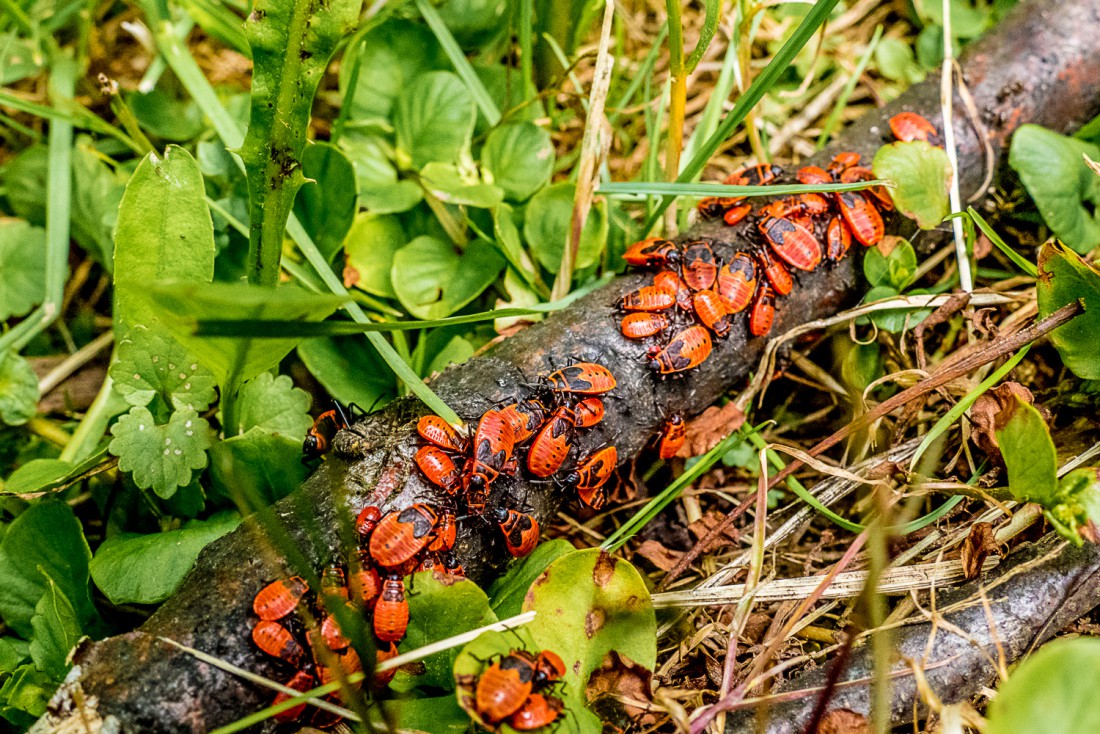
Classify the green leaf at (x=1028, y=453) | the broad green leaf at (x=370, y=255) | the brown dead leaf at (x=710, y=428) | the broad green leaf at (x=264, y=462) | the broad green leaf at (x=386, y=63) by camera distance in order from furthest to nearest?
1. the broad green leaf at (x=386, y=63)
2. the broad green leaf at (x=370, y=255)
3. the brown dead leaf at (x=710, y=428)
4. the broad green leaf at (x=264, y=462)
5. the green leaf at (x=1028, y=453)

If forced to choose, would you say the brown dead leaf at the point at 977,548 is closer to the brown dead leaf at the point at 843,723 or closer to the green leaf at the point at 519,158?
the brown dead leaf at the point at 843,723

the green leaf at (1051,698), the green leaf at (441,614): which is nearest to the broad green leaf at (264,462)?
the green leaf at (441,614)

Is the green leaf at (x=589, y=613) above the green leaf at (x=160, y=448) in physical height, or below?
below

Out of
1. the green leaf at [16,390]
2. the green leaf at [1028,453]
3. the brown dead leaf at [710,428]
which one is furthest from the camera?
the green leaf at [16,390]

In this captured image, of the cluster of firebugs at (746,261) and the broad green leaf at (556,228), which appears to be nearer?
the cluster of firebugs at (746,261)

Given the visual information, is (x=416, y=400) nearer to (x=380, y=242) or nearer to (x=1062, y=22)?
(x=380, y=242)

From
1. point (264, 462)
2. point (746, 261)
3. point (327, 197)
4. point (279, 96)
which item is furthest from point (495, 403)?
point (327, 197)

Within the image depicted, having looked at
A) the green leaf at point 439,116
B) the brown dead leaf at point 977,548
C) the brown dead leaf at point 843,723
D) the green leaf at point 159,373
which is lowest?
the brown dead leaf at point 843,723

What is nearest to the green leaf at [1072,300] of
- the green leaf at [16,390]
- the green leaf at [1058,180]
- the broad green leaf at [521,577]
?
the green leaf at [1058,180]
